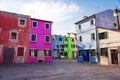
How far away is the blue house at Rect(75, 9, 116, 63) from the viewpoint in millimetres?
28078

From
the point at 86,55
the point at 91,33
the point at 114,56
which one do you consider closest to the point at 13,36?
the point at 91,33

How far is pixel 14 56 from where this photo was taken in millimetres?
26688

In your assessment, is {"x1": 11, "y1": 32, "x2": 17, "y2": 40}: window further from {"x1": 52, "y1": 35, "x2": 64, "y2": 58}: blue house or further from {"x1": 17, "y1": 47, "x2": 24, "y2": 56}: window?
{"x1": 52, "y1": 35, "x2": 64, "y2": 58}: blue house

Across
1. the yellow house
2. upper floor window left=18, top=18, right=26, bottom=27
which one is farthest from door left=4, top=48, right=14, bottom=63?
the yellow house

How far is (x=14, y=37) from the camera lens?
2742 centimetres

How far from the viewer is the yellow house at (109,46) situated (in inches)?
907

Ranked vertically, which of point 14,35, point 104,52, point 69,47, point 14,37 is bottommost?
point 104,52

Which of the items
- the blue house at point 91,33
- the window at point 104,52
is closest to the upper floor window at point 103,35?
the blue house at point 91,33

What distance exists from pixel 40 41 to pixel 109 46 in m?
13.9

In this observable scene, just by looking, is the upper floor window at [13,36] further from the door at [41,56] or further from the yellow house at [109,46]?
the yellow house at [109,46]

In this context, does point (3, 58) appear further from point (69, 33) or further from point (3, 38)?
point (69, 33)

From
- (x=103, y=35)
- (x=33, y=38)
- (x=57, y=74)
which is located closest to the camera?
(x=57, y=74)

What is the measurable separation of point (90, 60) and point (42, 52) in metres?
9.95

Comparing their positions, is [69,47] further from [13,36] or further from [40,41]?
[13,36]
